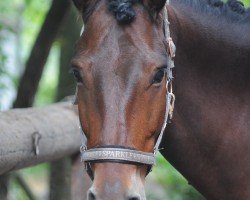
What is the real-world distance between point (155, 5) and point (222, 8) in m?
0.58

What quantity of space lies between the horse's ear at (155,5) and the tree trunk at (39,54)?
2.84 metres

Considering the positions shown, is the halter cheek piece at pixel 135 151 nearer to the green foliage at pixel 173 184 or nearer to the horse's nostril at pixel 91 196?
the horse's nostril at pixel 91 196

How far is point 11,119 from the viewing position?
15.9ft

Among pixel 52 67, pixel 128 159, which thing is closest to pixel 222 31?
pixel 128 159

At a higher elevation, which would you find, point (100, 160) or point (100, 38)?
point (100, 38)

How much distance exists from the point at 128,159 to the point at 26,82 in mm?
3313

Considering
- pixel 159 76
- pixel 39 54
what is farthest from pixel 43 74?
pixel 159 76

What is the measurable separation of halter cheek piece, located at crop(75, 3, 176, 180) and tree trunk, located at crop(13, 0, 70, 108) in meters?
2.83

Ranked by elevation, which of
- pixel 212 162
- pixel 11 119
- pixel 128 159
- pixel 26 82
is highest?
pixel 128 159

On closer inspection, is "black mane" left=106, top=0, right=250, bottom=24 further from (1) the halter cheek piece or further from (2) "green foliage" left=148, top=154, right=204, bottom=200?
(2) "green foliage" left=148, top=154, right=204, bottom=200

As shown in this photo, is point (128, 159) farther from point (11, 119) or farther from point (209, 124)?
point (11, 119)

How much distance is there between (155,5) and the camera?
3607mm

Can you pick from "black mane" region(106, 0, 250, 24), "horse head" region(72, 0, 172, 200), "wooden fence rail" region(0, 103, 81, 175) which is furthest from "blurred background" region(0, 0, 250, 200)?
"horse head" region(72, 0, 172, 200)

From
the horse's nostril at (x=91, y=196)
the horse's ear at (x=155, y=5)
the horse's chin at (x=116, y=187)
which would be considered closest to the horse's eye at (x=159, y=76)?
the horse's ear at (x=155, y=5)
